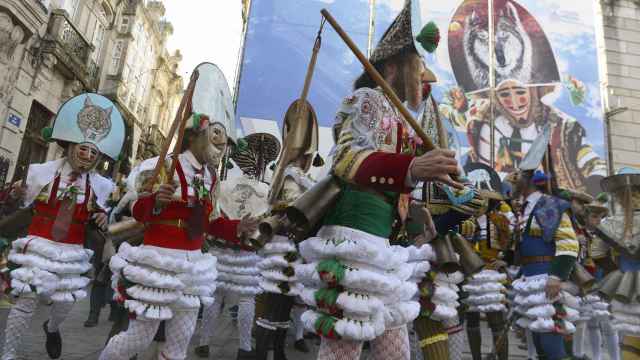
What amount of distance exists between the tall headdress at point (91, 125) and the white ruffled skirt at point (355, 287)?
289cm

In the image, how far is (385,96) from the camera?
7.50ft

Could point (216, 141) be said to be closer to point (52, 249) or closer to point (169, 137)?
point (169, 137)

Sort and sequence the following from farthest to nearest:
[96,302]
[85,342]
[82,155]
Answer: [96,302] → [85,342] → [82,155]

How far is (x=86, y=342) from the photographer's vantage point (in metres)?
4.60

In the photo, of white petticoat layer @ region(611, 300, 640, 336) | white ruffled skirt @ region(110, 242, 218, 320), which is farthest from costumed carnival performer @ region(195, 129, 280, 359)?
white petticoat layer @ region(611, 300, 640, 336)

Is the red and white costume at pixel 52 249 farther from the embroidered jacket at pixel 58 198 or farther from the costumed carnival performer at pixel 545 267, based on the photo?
the costumed carnival performer at pixel 545 267

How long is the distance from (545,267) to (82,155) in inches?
169

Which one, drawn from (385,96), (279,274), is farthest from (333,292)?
(279,274)

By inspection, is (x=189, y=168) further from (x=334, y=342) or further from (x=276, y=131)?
(x=276, y=131)

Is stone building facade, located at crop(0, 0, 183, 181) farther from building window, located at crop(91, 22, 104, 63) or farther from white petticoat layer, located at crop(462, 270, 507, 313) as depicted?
white petticoat layer, located at crop(462, 270, 507, 313)

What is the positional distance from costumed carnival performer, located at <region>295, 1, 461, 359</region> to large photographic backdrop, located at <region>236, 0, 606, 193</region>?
11.1 meters

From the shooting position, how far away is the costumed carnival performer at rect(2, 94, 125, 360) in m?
3.44

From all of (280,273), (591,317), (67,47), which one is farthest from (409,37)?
(67,47)

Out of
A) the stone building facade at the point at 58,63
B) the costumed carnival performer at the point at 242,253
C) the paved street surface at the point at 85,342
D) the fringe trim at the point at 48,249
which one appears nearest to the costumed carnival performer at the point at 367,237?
the costumed carnival performer at the point at 242,253
